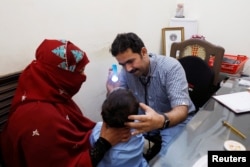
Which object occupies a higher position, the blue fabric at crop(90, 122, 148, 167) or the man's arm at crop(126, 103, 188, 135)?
the man's arm at crop(126, 103, 188, 135)

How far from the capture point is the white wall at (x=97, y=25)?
4.19 feet

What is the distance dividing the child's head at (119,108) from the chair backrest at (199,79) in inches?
36.7

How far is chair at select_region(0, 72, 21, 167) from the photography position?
112 cm

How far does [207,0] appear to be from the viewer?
254 cm

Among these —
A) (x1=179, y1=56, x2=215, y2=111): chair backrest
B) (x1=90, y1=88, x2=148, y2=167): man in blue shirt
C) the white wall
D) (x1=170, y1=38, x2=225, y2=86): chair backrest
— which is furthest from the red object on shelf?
(x1=90, y1=88, x2=148, y2=167): man in blue shirt

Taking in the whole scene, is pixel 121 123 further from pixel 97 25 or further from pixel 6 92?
pixel 97 25

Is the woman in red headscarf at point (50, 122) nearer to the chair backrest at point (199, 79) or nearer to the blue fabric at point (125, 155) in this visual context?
the blue fabric at point (125, 155)

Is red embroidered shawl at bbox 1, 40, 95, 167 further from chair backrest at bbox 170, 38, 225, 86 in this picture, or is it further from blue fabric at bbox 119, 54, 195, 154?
chair backrest at bbox 170, 38, 225, 86

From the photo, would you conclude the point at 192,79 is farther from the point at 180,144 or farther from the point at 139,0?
the point at 139,0

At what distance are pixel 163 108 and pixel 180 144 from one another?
573 mm

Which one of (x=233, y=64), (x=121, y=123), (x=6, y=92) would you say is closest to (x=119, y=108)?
(x=121, y=123)

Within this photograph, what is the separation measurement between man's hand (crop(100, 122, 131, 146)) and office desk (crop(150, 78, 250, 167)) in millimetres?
174

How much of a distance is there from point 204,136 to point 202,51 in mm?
1170

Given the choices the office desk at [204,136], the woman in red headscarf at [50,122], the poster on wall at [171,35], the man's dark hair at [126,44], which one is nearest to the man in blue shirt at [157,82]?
the man's dark hair at [126,44]
